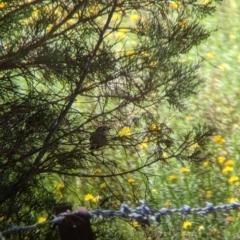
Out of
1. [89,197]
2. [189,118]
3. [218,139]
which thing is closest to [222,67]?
[189,118]

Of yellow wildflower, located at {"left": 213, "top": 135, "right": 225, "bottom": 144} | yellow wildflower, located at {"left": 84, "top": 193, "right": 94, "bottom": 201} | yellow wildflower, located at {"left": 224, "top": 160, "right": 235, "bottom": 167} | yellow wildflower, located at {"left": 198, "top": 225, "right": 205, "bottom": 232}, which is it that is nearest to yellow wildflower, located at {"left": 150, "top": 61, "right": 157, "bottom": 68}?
yellow wildflower, located at {"left": 84, "top": 193, "right": 94, "bottom": 201}

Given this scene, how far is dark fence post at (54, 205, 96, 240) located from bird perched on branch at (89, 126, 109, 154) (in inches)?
74.3

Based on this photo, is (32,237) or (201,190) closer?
(32,237)

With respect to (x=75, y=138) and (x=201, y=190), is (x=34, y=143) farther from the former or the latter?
(x=201, y=190)

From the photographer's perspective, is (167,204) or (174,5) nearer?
(174,5)

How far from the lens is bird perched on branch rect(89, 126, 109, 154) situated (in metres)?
5.17

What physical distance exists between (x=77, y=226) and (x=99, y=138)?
6.48ft

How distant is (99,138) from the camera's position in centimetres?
520

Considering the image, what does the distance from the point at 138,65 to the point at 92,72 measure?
0.30 m

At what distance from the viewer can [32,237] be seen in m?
5.23

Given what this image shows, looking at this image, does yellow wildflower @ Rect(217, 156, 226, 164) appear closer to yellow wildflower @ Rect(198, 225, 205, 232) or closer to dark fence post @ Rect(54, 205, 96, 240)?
yellow wildflower @ Rect(198, 225, 205, 232)

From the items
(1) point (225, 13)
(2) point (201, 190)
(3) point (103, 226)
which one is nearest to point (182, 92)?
(3) point (103, 226)

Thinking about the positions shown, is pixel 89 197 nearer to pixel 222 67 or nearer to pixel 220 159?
pixel 220 159

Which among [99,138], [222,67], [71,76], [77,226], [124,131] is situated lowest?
[77,226]
